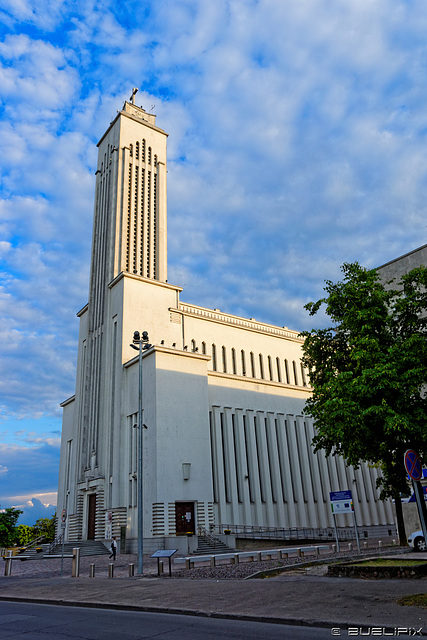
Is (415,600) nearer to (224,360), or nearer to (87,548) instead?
(87,548)

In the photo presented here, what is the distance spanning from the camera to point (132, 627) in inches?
376

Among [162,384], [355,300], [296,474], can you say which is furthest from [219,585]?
[296,474]

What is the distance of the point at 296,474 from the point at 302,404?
7485 millimetres

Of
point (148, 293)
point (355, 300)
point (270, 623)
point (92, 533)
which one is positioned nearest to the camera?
point (270, 623)

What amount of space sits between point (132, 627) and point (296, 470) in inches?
1584

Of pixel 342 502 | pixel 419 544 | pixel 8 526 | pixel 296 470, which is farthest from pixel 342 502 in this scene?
pixel 8 526

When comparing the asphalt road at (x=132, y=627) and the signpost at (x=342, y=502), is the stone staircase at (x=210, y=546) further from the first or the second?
the asphalt road at (x=132, y=627)

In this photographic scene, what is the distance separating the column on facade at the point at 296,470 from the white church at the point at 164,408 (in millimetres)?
126

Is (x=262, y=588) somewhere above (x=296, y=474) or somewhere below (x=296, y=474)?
below

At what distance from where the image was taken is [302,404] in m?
51.6

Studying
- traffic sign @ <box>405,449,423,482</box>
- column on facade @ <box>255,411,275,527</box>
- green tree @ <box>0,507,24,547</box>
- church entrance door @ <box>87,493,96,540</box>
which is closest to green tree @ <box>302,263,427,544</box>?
traffic sign @ <box>405,449,423,482</box>

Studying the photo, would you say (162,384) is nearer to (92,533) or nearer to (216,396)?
(216,396)

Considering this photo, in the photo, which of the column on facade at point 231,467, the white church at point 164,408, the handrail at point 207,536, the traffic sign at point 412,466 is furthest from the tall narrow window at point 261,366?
the traffic sign at point 412,466

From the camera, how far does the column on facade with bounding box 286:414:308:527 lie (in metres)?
46.2
